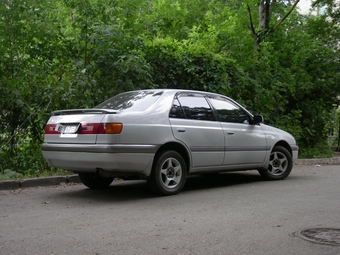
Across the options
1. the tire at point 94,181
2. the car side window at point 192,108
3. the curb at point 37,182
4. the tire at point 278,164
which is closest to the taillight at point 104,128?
the car side window at point 192,108

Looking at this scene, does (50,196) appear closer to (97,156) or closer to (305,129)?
(97,156)

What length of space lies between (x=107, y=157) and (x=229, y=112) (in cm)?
296

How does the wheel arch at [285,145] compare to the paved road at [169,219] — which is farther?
the wheel arch at [285,145]

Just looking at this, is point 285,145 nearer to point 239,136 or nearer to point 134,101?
point 239,136

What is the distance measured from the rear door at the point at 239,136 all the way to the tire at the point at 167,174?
111 cm

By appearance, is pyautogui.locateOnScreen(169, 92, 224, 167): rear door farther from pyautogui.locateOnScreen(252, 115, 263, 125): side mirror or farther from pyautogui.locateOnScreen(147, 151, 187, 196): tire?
pyautogui.locateOnScreen(252, 115, 263, 125): side mirror

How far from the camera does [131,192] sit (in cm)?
796

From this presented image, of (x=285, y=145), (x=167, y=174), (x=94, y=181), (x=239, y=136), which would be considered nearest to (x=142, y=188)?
(x=94, y=181)

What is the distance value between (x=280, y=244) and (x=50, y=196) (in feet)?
13.6

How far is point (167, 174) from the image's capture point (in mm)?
7480

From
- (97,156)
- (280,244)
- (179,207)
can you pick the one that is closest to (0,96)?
(97,156)

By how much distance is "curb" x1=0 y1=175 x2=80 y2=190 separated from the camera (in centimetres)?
812

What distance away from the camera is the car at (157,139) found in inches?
269

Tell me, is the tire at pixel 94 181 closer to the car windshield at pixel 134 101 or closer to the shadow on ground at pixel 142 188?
the shadow on ground at pixel 142 188
